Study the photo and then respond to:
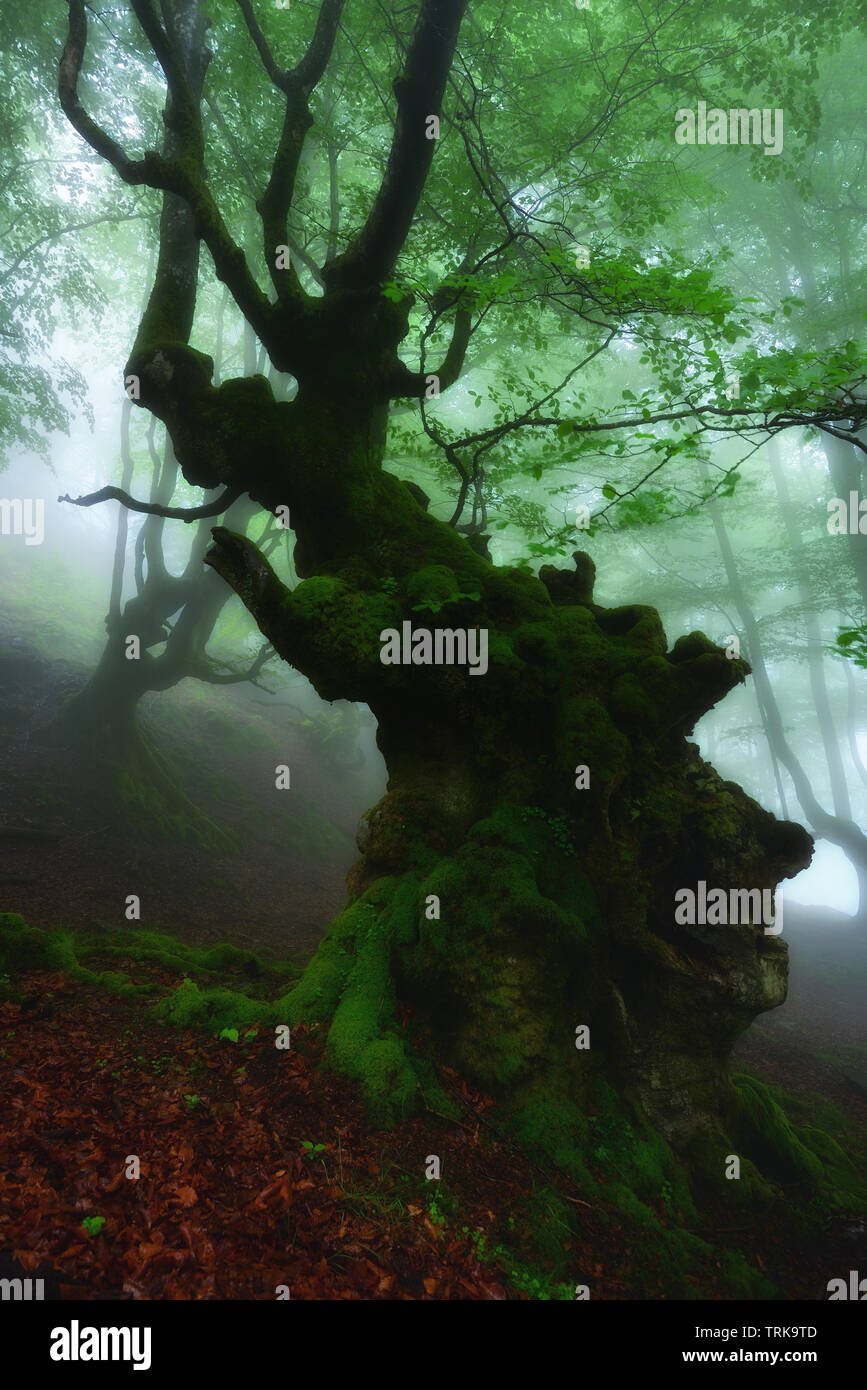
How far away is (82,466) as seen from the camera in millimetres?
48688

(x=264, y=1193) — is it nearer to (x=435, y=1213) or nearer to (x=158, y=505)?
(x=435, y=1213)

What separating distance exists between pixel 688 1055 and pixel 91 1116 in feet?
14.2

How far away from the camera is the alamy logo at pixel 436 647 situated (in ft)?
17.1

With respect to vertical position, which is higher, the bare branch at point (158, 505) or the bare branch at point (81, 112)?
the bare branch at point (81, 112)

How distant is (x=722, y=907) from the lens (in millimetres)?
5012

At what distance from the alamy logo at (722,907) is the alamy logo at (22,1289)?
4553mm

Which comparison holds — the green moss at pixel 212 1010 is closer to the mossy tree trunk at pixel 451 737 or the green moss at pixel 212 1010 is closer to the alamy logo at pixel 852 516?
the mossy tree trunk at pixel 451 737

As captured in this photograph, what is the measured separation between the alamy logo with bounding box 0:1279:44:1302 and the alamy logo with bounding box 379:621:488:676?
4.01 m
